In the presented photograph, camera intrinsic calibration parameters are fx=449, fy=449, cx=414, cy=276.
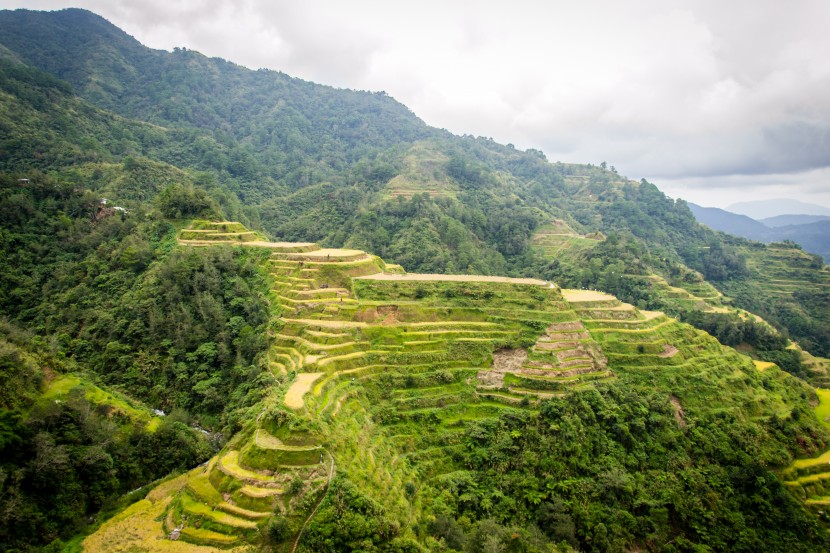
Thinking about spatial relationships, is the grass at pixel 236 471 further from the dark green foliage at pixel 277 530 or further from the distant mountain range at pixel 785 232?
the distant mountain range at pixel 785 232

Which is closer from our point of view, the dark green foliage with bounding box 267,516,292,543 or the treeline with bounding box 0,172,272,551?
the dark green foliage with bounding box 267,516,292,543

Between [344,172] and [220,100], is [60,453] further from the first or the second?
[220,100]

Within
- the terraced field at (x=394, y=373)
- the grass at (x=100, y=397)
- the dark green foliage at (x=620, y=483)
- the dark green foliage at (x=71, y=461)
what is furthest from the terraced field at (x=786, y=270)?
the grass at (x=100, y=397)

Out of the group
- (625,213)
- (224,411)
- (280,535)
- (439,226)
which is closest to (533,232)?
(439,226)

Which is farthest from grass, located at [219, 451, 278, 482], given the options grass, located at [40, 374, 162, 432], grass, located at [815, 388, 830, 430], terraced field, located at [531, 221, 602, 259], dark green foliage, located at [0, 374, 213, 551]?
terraced field, located at [531, 221, 602, 259]

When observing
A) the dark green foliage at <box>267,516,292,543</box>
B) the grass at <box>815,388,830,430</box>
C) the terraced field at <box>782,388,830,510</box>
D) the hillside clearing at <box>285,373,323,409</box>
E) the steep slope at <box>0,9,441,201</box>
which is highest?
the steep slope at <box>0,9,441,201</box>

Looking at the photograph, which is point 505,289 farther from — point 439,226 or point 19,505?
point 439,226

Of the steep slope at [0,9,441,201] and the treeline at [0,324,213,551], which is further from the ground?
the steep slope at [0,9,441,201]

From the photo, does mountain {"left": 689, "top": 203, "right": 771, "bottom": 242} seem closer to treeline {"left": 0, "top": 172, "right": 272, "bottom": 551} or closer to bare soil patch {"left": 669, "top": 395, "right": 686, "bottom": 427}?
bare soil patch {"left": 669, "top": 395, "right": 686, "bottom": 427}
